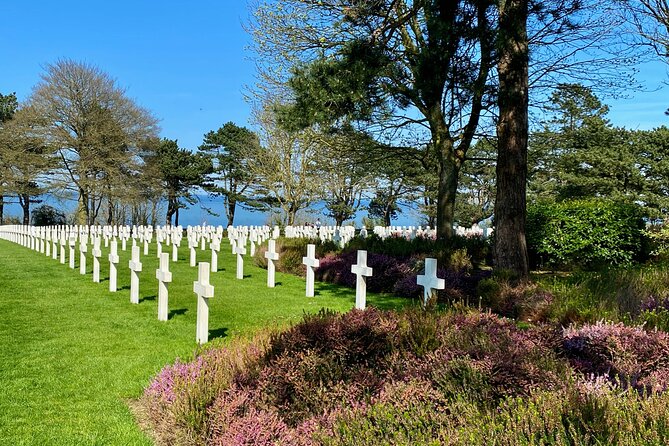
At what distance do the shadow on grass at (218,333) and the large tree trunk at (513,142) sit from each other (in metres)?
4.86

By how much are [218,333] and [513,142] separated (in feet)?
19.0

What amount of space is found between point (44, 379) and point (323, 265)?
8084 millimetres

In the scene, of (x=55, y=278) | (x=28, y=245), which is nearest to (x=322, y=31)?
(x=55, y=278)

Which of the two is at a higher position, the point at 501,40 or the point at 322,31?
the point at 322,31

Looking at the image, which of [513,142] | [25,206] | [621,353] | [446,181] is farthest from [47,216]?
[621,353]

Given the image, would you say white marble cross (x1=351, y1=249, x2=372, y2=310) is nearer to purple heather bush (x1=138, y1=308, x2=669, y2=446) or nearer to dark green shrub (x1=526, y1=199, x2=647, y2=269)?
purple heather bush (x1=138, y1=308, x2=669, y2=446)

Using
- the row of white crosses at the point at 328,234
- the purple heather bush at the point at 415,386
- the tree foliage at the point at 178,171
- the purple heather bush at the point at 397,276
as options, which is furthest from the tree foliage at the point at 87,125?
the purple heather bush at the point at 415,386

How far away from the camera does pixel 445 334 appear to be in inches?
150

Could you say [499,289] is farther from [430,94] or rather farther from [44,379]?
[44,379]

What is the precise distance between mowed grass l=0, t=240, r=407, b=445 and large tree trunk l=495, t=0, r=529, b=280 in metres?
2.30

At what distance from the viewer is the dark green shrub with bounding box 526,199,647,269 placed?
12.2 m

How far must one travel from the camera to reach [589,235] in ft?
40.4

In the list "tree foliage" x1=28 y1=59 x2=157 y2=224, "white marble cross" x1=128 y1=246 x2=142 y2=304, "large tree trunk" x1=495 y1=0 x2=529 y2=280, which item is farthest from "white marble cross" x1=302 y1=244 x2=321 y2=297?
"tree foliage" x1=28 y1=59 x2=157 y2=224

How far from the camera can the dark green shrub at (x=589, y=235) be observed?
1217 cm
